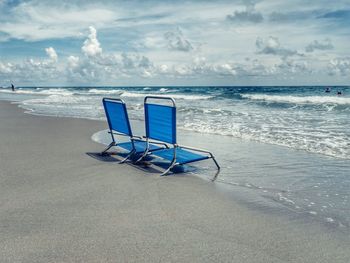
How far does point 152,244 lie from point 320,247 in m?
1.54

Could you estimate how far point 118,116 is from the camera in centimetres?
657

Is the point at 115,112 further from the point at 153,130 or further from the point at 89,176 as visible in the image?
the point at 89,176

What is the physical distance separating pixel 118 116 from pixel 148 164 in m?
1.15

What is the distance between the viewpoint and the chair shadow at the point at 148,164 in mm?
5848

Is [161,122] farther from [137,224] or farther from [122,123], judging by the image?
[137,224]

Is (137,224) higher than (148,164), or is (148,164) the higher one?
(137,224)

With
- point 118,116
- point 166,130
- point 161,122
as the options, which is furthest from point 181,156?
point 118,116

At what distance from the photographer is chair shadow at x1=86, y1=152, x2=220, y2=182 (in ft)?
19.2

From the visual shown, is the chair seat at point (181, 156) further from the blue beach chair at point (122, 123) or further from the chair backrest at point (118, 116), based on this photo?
the chair backrest at point (118, 116)

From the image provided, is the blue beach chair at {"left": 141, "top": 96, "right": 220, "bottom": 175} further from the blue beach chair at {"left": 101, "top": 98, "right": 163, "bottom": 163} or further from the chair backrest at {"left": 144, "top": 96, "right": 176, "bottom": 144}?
the blue beach chair at {"left": 101, "top": 98, "right": 163, "bottom": 163}

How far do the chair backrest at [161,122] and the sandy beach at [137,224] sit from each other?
724 mm

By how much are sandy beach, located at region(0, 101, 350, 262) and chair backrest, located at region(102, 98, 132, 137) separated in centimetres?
99

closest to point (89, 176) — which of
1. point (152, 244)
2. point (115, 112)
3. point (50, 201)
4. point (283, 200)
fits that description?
point (50, 201)

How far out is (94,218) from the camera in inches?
144
